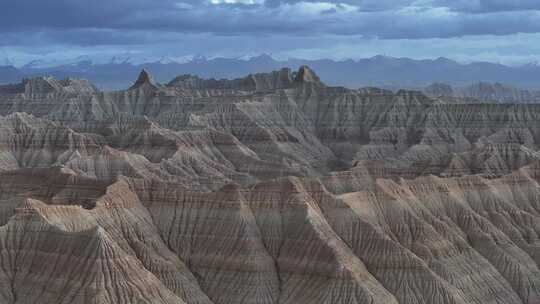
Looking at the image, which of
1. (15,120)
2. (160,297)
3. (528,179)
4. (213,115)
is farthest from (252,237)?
(213,115)

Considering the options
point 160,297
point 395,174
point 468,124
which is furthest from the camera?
point 468,124

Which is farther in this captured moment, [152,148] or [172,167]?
[152,148]

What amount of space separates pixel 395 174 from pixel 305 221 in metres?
39.2

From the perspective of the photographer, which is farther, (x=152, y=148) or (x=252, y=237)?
(x=152, y=148)

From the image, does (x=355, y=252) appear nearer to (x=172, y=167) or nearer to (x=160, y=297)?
(x=160, y=297)

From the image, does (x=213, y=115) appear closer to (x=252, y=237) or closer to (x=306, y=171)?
(x=306, y=171)

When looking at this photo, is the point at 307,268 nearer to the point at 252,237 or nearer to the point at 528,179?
the point at 252,237

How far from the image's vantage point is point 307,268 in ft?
252

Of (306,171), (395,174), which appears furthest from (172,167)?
(395,174)

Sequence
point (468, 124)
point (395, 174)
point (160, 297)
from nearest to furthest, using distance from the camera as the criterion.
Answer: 1. point (160, 297)
2. point (395, 174)
3. point (468, 124)

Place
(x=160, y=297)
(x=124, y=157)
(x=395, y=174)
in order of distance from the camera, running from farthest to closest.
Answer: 1. (x=124, y=157)
2. (x=395, y=174)
3. (x=160, y=297)

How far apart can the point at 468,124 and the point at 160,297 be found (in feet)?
441

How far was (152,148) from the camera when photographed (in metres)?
155

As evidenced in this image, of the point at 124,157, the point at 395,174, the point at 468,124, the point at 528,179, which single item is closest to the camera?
the point at 528,179
